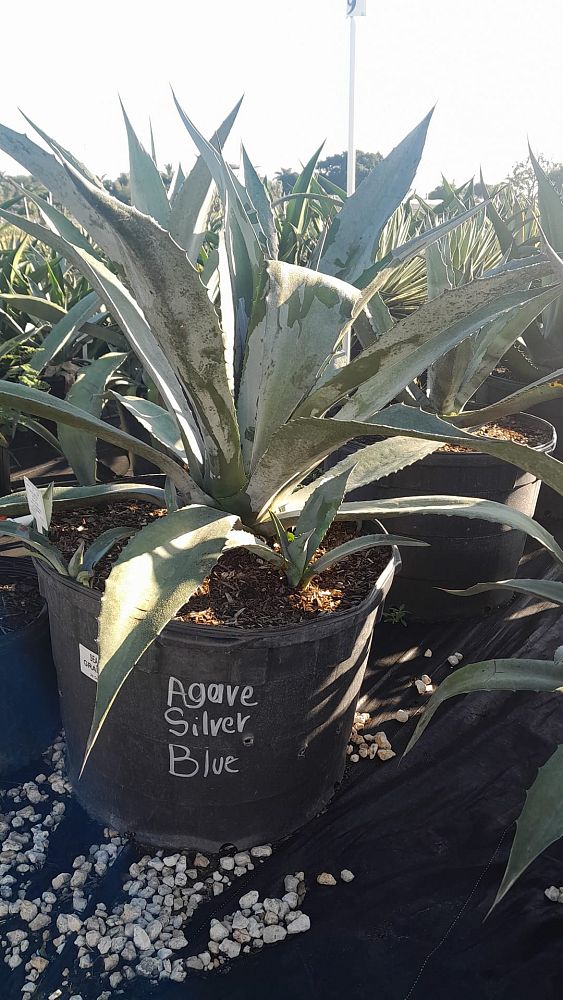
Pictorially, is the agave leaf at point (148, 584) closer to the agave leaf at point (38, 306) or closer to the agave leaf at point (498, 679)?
the agave leaf at point (498, 679)

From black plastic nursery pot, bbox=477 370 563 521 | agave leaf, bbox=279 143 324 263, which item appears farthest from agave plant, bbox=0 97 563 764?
black plastic nursery pot, bbox=477 370 563 521

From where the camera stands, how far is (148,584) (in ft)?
2.62

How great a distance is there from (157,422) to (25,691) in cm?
54

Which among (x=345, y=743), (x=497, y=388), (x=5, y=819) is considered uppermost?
(x=497, y=388)

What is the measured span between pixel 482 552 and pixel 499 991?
912mm

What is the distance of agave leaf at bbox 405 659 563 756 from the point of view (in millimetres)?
950

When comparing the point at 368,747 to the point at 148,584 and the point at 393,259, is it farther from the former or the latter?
the point at 393,259

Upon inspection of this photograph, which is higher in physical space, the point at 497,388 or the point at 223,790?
the point at 497,388

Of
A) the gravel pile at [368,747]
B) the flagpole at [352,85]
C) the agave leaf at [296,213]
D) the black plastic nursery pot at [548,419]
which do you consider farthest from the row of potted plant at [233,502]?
the flagpole at [352,85]

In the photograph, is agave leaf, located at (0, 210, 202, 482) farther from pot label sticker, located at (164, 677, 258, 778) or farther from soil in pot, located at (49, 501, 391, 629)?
pot label sticker, located at (164, 677, 258, 778)

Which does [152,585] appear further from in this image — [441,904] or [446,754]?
[446,754]

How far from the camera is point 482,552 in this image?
1.65m

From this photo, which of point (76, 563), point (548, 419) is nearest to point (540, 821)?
point (76, 563)

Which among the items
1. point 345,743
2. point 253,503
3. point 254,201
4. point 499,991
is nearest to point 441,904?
point 499,991
